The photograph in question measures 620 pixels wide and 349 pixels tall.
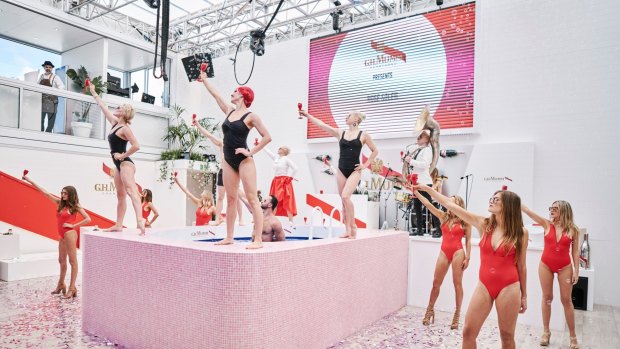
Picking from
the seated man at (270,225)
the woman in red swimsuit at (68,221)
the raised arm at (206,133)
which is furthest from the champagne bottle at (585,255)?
the woman in red swimsuit at (68,221)

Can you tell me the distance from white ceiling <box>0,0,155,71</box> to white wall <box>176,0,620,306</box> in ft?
30.6

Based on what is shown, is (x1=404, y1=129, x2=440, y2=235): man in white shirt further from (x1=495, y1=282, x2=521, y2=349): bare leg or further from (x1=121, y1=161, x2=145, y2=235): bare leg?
(x1=121, y1=161, x2=145, y2=235): bare leg

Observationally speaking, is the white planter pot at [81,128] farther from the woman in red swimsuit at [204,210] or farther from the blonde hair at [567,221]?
the blonde hair at [567,221]

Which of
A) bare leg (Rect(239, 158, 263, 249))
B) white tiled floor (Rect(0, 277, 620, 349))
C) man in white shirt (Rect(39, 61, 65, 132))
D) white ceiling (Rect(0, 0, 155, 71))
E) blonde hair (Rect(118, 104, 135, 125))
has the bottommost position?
white tiled floor (Rect(0, 277, 620, 349))

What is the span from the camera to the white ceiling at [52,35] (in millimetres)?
9961

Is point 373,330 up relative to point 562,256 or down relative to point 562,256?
down

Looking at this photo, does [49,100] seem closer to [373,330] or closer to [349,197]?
[349,197]

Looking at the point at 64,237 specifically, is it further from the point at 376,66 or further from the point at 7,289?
the point at 376,66

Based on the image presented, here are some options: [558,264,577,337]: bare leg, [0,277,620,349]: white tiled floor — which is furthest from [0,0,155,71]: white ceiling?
[558,264,577,337]: bare leg

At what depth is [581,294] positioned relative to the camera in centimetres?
613

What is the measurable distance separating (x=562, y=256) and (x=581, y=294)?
258 centimetres

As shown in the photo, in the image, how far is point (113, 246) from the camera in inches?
161

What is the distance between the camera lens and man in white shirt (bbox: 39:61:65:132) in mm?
9203

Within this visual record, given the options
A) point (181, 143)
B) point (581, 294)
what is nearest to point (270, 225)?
point (581, 294)
